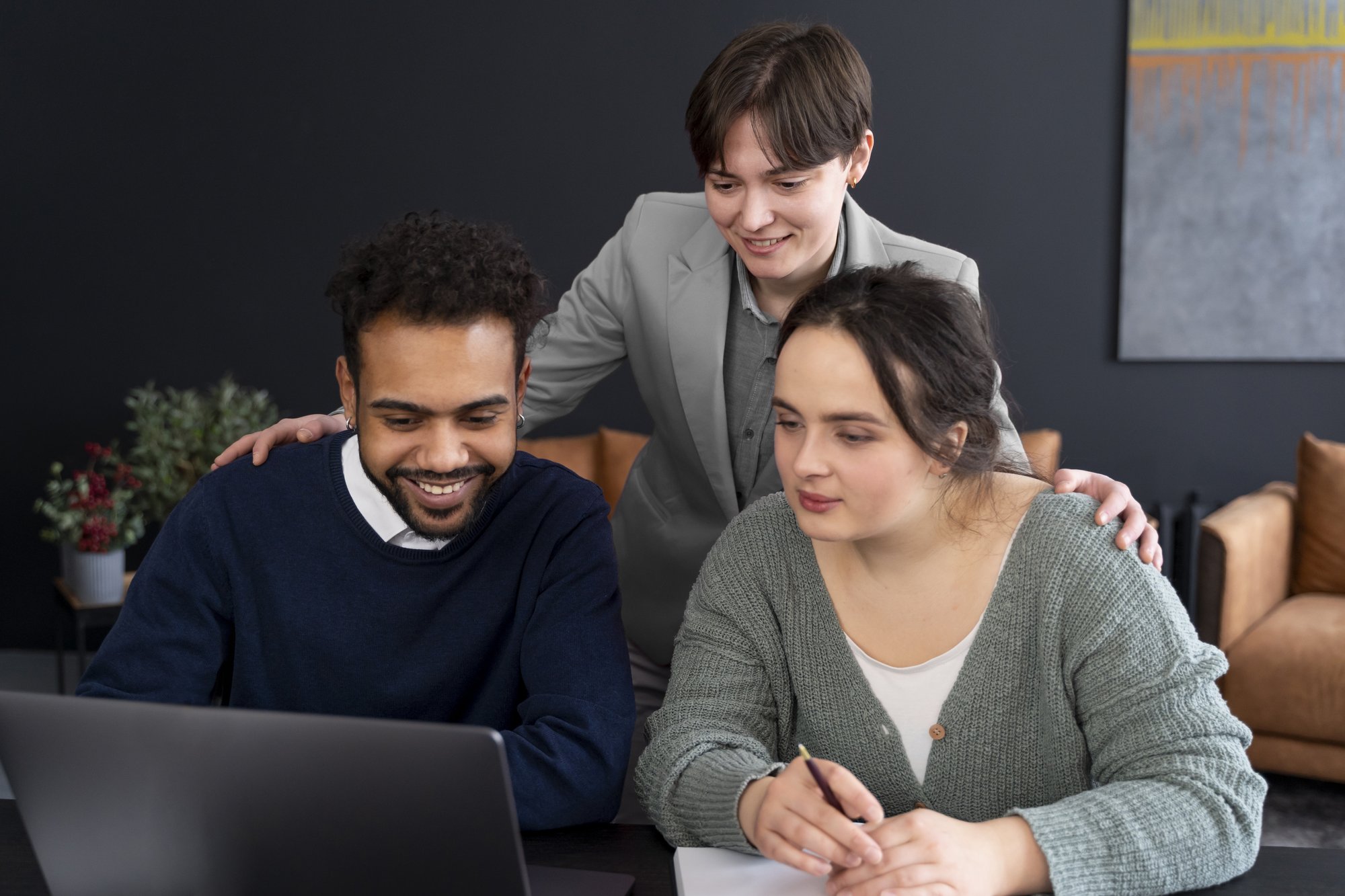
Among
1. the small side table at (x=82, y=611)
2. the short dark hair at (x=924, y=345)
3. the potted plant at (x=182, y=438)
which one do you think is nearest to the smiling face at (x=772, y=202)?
the short dark hair at (x=924, y=345)

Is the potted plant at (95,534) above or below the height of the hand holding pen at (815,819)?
below

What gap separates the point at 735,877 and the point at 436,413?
0.57m

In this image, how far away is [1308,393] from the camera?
3.95 metres

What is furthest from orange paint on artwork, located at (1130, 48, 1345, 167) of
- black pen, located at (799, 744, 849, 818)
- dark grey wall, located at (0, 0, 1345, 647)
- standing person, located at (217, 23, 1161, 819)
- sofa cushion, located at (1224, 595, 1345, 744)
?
black pen, located at (799, 744, 849, 818)

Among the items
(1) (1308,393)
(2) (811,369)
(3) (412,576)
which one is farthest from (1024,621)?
(1) (1308,393)

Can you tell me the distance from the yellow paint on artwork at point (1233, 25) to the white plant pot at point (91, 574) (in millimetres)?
3649

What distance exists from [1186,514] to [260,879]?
374cm

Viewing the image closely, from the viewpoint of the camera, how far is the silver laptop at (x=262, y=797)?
0.76 metres

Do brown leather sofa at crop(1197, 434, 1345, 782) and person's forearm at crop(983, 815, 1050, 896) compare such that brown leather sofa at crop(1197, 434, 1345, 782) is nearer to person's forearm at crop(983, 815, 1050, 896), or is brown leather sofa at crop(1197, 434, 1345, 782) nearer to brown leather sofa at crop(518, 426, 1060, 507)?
brown leather sofa at crop(518, 426, 1060, 507)

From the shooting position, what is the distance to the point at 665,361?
6.09 ft

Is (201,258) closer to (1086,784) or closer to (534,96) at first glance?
(534,96)

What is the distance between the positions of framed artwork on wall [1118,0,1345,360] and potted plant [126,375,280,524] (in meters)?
2.90

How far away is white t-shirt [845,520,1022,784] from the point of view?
1229 millimetres

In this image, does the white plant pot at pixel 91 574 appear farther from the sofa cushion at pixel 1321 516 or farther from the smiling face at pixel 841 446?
the sofa cushion at pixel 1321 516
